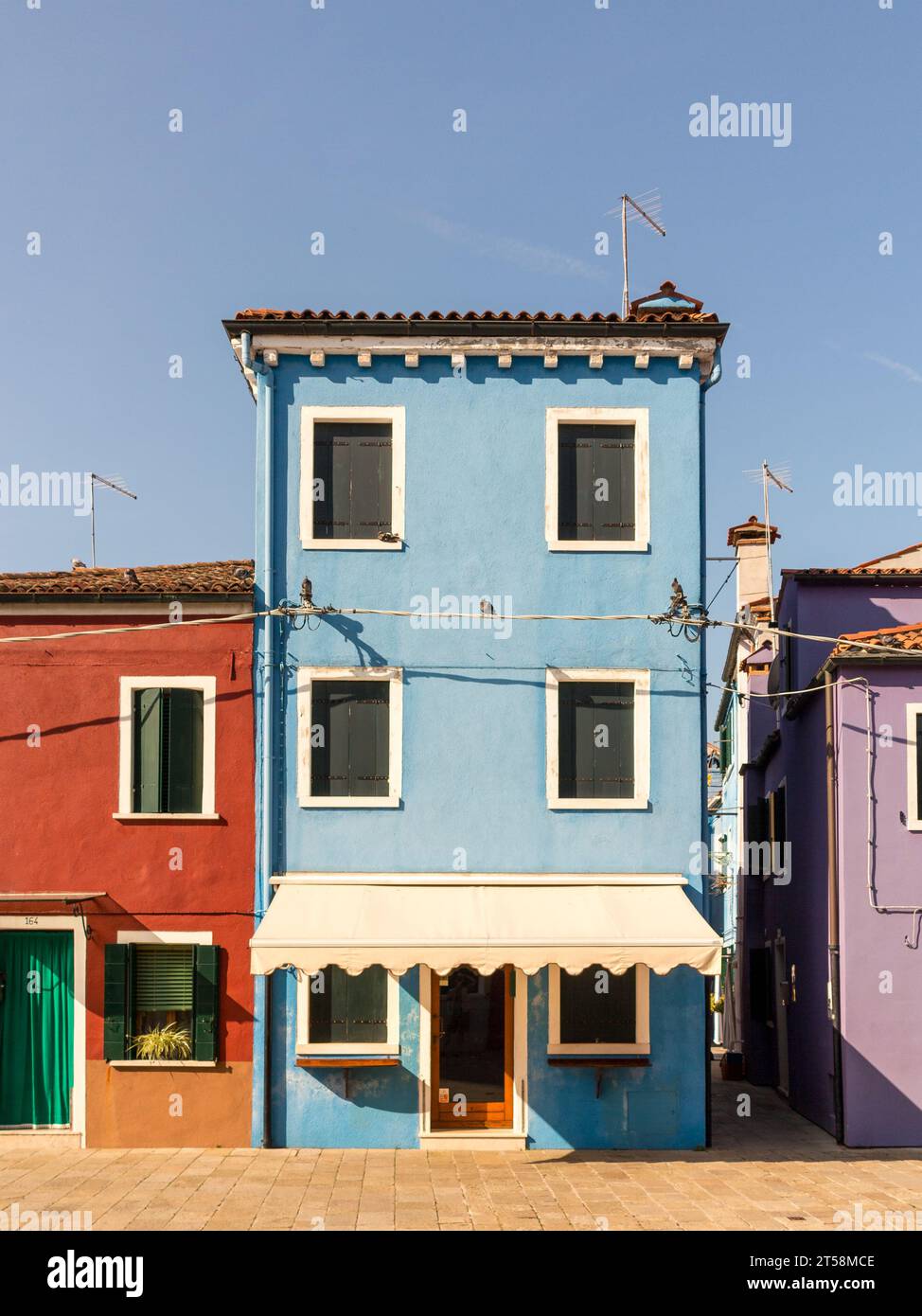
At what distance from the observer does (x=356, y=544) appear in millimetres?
18688

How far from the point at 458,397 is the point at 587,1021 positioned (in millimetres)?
8937

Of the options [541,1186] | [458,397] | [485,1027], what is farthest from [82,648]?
[541,1186]

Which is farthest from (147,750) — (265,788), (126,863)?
(265,788)

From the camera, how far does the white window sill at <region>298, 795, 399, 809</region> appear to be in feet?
60.0

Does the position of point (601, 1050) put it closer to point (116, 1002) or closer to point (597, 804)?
point (597, 804)

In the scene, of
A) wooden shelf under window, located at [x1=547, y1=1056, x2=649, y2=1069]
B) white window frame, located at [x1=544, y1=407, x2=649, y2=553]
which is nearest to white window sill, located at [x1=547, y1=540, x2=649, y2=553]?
white window frame, located at [x1=544, y1=407, x2=649, y2=553]

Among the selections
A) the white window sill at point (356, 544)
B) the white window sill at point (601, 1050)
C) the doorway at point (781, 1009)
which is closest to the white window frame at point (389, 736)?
the white window sill at point (356, 544)

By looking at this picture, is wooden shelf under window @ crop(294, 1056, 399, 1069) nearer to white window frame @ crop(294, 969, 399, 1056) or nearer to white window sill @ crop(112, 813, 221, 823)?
white window frame @ crop(294, 969, 399, 1056)

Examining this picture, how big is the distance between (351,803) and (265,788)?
1.23 m

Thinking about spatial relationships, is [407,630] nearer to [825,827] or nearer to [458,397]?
[458,397]

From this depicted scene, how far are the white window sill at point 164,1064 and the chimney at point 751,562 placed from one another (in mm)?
17215

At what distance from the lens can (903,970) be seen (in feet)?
61.5
